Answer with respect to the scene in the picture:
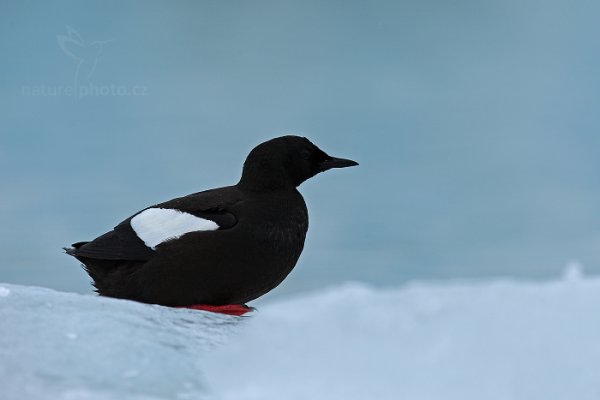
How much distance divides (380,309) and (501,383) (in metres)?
0.69

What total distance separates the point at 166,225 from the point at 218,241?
0.45m

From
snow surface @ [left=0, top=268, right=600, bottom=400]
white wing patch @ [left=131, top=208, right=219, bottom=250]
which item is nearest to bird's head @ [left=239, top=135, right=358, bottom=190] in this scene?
white wing patch @ [left=131, top=208, right=219, bottom=250]

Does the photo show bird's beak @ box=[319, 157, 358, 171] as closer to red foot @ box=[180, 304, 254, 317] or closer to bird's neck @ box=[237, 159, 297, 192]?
bird's neck @ box=[237, 159, 297, 192]

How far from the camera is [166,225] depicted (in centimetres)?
502

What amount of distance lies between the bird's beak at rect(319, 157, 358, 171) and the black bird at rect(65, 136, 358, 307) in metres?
0.05

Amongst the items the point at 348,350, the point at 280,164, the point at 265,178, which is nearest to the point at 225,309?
the point at 265,178

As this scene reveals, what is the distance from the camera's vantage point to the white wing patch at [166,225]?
16.2ft

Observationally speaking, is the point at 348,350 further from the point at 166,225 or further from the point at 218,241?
the point at 166,225

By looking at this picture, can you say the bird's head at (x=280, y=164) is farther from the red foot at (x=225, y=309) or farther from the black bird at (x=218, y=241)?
the red foot at (x=225, y=309)

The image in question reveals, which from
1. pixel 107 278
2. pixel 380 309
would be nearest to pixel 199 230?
pixel 107 278

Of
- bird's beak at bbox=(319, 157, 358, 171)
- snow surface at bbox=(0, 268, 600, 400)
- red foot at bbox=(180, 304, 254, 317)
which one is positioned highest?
bird's beak at bbox=(319, 157, 358, 171)

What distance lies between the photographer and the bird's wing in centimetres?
494

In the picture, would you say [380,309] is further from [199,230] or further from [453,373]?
[199,230]

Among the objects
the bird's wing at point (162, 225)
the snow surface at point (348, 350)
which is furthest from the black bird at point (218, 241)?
the snow surface at point (348, 350)
